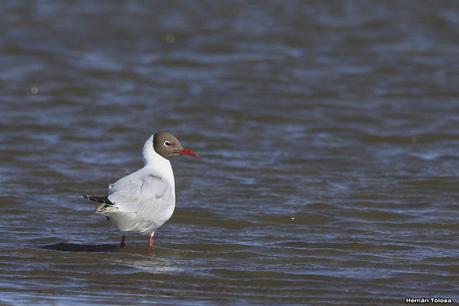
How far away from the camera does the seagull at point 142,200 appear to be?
7970 millimetres

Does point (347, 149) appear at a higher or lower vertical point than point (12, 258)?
higher

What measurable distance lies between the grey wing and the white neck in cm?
18

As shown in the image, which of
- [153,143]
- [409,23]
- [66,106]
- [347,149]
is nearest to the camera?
[153,143]

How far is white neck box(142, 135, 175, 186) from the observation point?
8688 millimetres

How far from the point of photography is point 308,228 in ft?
30.8

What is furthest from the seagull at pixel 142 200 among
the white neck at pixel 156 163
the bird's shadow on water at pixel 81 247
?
the bird's shadow on water at pixel 81 247

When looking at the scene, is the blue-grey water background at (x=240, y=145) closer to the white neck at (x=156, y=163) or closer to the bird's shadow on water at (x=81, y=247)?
the bird's shadow on water at (x=81, y=247)

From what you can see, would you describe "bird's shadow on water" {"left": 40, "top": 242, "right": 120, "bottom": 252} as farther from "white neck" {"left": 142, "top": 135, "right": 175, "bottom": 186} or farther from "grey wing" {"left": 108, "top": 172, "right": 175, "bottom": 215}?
"white neck" {"left": 142, "top": 135, "right": 175, "bottom": 186}

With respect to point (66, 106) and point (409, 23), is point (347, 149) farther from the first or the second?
point (409, 23)

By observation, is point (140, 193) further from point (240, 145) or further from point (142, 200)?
point (240, 145)

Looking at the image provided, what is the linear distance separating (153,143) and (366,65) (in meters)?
8.90

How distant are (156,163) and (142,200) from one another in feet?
2.20

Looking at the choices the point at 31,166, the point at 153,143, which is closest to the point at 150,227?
the point at 153,143

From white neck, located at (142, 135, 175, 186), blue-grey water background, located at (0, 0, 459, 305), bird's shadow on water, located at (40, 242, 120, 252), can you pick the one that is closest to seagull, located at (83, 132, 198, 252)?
white neck, located at (142, 135, 175, 186)
